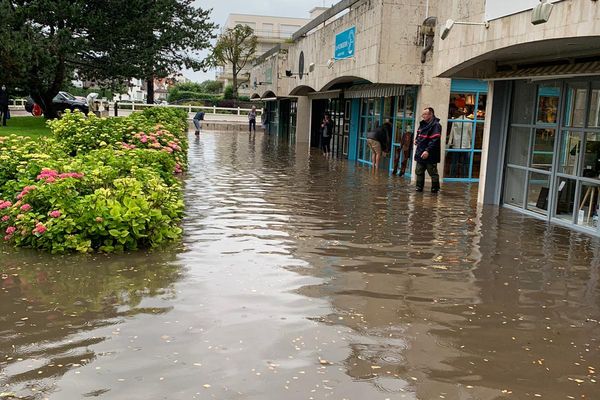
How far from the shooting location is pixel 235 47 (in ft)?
204

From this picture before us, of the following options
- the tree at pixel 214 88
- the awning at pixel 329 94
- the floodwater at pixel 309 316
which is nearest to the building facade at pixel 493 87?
the floodwater at pixel 309 316

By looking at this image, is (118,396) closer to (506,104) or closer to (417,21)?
(506,104)

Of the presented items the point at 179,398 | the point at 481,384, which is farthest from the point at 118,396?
the point at 481,384

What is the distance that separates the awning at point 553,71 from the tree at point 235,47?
2041 inches

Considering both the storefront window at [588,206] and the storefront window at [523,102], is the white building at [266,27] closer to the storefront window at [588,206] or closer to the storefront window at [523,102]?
the storefront window at [523,102]

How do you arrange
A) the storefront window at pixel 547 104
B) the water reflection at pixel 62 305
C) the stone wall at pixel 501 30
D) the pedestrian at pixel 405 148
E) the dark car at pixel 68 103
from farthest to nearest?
1. the dark car at pixel 68 103
2. the pedestrian at pixel 405 148
3. the storefront window at pixel 547 104
4. the stone wall at pixel 501 30
5. the water reflection at pixel 62 305

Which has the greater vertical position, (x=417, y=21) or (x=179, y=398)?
(x=417, y=21)

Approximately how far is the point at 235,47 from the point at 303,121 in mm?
34198

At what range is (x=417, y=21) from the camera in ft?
49.6

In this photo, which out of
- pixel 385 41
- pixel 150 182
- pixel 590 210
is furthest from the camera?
pixel 385 41

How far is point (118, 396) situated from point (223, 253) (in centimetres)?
339

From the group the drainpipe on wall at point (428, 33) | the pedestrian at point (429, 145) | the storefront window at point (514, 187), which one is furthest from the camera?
the drainpipe on wall at point (428, 33)

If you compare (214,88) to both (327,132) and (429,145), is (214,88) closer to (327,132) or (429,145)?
(327,132)

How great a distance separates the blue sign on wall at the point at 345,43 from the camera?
57.2 ft
